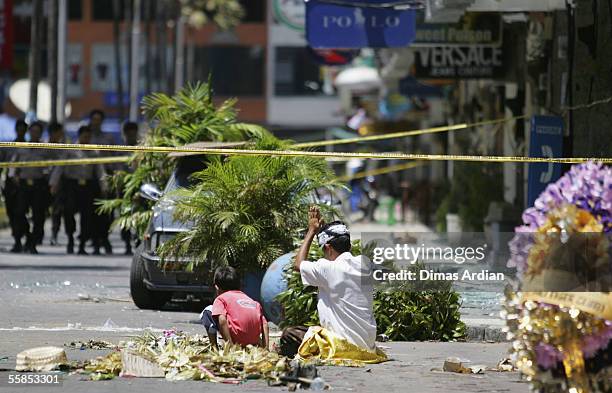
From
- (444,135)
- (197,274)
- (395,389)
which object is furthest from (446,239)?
Result: (444,135)

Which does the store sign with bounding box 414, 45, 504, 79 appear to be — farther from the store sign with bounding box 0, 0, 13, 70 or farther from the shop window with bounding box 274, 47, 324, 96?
the shop window with bounding box 274, 47, 324, 96

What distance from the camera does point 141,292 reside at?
17062 millimetres

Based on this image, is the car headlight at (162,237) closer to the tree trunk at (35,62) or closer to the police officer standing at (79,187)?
the police officer standing at (79,187)

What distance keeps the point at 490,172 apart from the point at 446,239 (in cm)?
1459

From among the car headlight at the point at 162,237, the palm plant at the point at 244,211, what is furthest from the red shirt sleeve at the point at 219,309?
the car headlight at the point at 162,237

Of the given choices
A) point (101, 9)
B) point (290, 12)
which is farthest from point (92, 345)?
point (101, 9)

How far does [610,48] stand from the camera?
1764cm

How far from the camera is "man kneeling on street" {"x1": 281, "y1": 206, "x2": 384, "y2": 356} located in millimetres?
12438

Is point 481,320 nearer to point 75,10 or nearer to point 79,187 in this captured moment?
point 79,187

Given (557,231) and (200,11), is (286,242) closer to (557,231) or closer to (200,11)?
(557,231)

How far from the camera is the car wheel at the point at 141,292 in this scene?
16.9m

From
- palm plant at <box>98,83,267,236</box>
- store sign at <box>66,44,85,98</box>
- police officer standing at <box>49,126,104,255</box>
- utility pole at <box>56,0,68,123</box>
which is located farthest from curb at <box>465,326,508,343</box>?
store sign at <box>66,44,85,98</box>

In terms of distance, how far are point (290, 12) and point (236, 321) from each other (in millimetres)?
16759

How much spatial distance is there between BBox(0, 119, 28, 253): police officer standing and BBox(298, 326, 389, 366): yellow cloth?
42.8 ft
